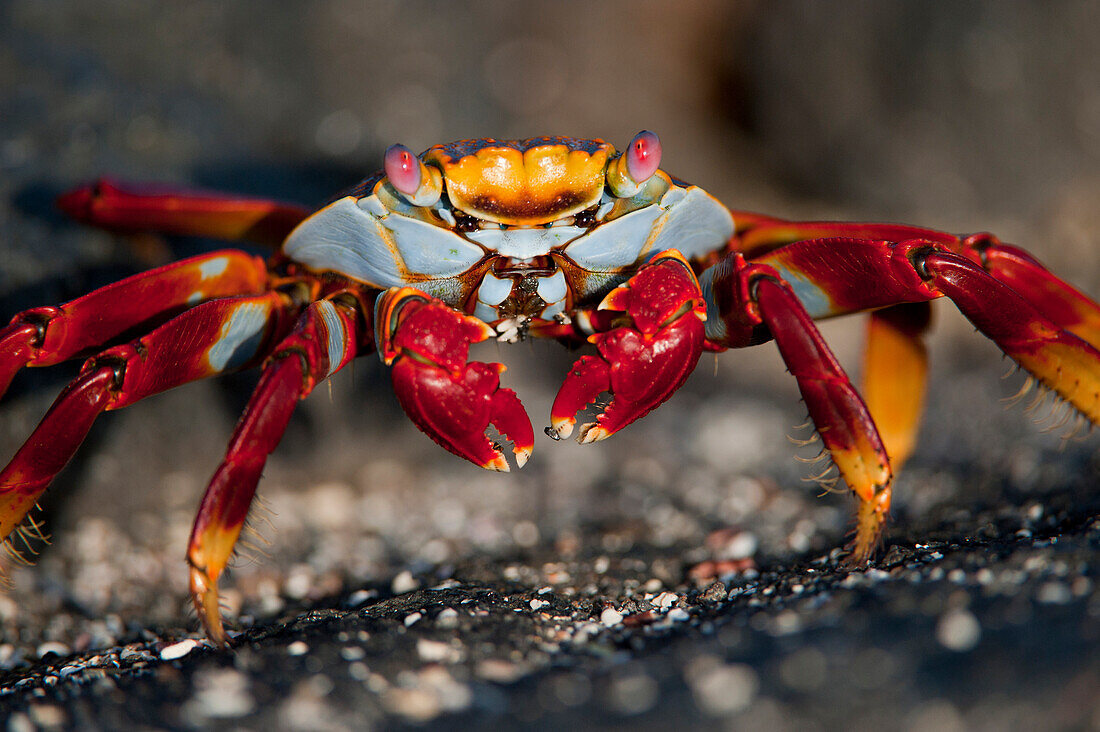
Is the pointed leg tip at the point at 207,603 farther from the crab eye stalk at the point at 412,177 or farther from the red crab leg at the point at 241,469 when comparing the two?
the crab eye stalk at the point at 412,177

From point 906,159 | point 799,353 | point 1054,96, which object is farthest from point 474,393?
point 1054,96

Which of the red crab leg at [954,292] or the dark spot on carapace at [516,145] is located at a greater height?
the dark spot on carapace at [516,145]

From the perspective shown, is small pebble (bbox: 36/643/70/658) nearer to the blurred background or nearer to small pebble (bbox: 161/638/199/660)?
the blurred background

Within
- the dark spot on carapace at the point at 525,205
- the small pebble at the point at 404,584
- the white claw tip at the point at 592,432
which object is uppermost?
the dark spot on carapace at the point at 525,205

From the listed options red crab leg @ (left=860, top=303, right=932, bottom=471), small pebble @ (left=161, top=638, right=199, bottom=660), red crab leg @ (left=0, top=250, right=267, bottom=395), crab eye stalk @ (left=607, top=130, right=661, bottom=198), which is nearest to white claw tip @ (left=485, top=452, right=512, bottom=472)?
crab eye stalk @ (left=607, top=130, right=661, bottom=198)

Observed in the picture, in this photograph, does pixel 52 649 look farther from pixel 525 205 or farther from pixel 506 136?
pixel 506 136

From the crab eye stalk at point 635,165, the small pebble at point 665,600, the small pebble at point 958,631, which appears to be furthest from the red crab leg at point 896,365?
the small pebble at point 958,631
